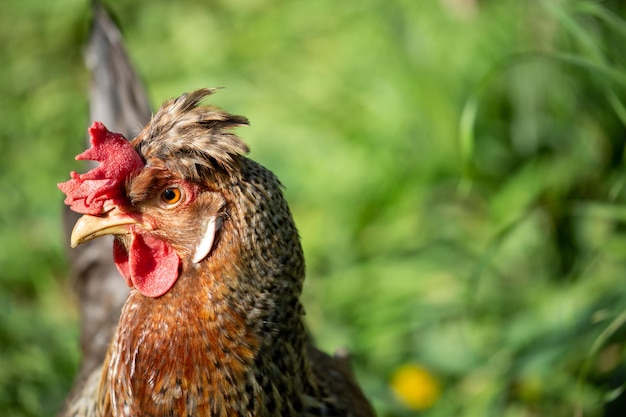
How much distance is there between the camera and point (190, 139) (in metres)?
1.85

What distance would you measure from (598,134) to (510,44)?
2.25ft

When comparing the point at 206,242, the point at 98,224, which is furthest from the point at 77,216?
the point at 206,242

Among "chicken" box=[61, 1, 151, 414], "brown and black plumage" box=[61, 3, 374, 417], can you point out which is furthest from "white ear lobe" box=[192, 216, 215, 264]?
"chicken" box=[61, 1, 151, 414]

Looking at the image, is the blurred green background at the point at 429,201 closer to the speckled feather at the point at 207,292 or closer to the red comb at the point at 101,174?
the speckled feather at the point at 207,292

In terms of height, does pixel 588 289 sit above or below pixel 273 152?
below

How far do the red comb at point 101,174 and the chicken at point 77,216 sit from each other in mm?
987

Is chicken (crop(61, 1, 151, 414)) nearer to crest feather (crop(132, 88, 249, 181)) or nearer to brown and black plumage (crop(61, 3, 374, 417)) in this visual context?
brown and black plumage (crop(61, 3, 374, 417))

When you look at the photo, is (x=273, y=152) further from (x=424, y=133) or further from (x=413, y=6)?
(x=413, y=6)

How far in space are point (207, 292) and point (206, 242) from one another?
0.12m

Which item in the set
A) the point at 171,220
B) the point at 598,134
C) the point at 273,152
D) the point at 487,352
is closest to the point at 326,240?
the point at 273,152

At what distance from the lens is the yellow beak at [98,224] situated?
1.88 metres

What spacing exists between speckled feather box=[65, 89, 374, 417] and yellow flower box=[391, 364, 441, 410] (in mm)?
1323

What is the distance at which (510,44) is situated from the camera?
162 inches

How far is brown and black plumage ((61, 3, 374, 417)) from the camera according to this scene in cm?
185
